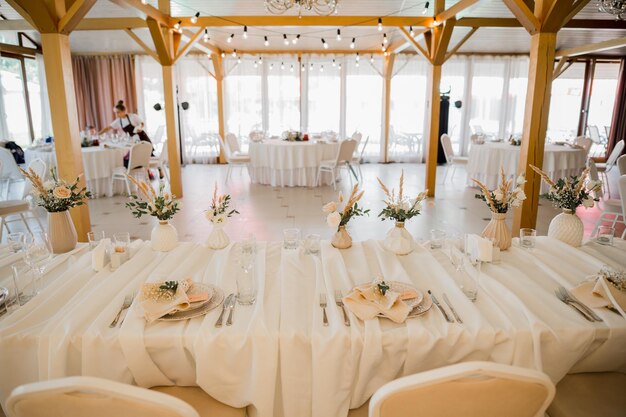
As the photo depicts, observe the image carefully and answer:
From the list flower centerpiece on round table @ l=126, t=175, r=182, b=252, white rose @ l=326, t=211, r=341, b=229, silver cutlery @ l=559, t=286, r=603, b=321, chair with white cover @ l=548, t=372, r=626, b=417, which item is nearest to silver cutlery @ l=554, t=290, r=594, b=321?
silver cutlery @ l=559, t=286, r=603, b=321

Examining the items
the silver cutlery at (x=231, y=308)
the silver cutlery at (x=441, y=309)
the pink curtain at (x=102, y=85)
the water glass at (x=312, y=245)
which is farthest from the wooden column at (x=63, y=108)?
the pink curtain at (x=102, y=85)

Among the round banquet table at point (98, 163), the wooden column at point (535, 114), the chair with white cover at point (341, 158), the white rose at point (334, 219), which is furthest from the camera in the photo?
the chair with white cover at point (341, 158)

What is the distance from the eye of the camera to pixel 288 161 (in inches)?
322

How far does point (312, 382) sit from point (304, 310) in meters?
0.27

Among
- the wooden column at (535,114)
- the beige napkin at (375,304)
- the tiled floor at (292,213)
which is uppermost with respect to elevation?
the wooden column at (535,114)

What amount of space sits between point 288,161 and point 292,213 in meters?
2.19

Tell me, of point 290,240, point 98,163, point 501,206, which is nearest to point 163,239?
point 290,240

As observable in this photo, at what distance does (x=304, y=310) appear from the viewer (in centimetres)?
166

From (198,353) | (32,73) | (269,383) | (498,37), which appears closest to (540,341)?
(269,383)

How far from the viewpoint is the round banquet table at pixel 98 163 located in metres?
6.86

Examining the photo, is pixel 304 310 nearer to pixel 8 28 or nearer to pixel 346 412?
pixel 346 412

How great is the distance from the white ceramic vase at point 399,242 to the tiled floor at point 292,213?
2674mm

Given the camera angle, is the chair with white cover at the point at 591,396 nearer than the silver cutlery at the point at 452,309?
Yes

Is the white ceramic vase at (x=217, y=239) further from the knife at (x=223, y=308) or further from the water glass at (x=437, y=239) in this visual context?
the water glass at (x=437, y=239)
